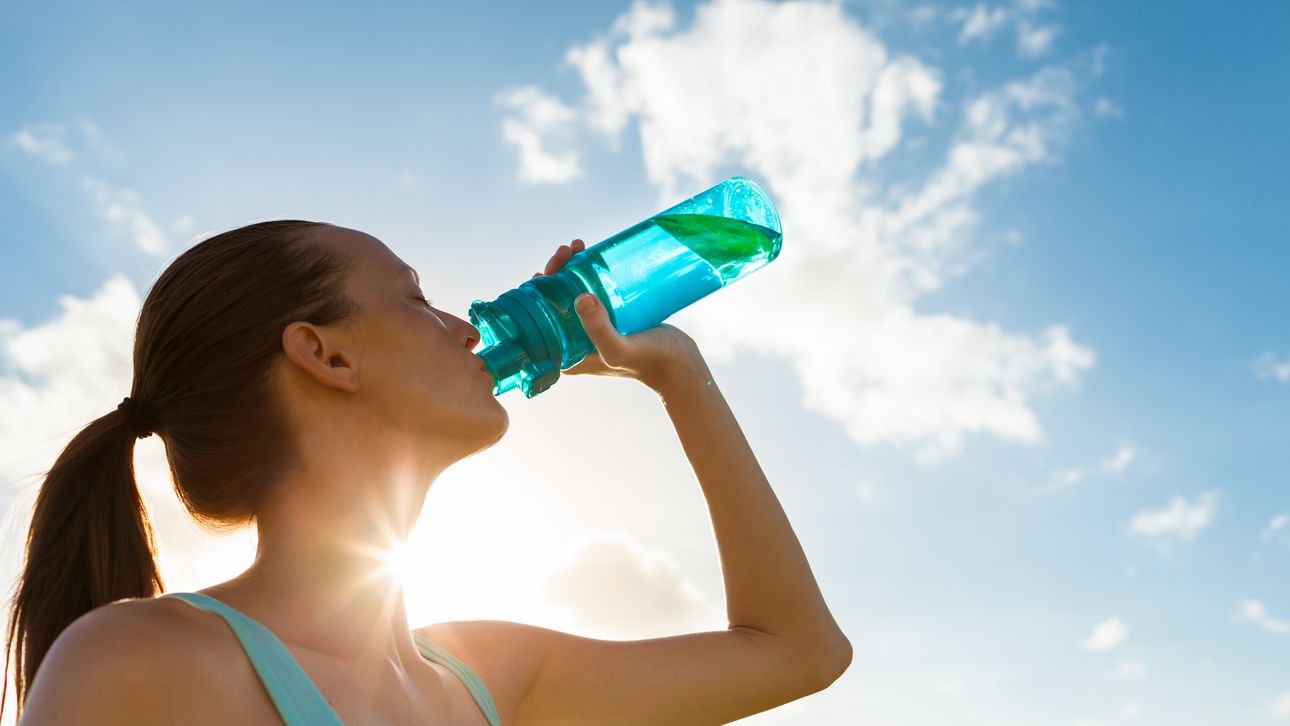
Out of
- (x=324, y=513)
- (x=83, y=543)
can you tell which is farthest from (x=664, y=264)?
(x=83, y=543)

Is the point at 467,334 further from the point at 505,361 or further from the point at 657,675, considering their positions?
Answer: the point at 657,675

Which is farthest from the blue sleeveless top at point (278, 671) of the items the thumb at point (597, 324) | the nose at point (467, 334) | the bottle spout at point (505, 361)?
the thumb at point (597, 324)

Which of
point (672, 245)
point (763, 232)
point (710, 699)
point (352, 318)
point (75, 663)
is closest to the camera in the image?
point (75, 663)

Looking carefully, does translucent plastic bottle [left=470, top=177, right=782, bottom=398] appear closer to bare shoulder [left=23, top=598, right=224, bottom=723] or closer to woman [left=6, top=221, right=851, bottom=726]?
woman [left=6, top=221, right=851, bottom=726]

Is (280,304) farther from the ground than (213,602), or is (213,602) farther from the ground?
(280,304)

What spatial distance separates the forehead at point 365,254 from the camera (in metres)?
2.12

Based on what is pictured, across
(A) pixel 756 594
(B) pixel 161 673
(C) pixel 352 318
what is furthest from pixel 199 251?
(A) pixel 756 594

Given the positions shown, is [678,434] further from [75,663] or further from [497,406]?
[75,663]

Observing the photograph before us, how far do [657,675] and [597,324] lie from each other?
0.80 metres

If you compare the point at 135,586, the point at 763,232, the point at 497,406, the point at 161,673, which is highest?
the point at 763,232

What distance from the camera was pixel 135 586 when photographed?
1937 millimetres

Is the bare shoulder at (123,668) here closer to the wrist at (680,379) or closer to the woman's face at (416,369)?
the woman's face at (416,369)

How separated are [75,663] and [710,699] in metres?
1.34

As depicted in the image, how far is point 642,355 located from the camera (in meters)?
2.42
